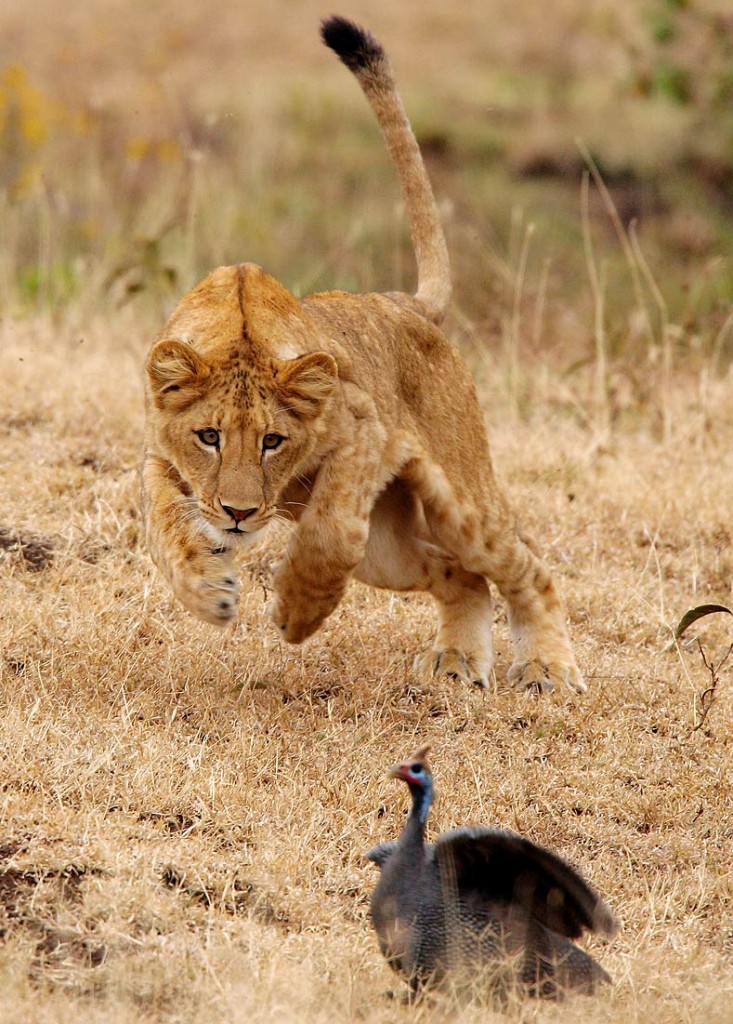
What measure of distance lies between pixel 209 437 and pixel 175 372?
0.21 meters

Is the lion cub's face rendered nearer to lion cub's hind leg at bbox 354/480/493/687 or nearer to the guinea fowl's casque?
lion cub's hind leg at bbox 354/480/493/687

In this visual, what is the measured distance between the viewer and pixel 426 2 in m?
27.0

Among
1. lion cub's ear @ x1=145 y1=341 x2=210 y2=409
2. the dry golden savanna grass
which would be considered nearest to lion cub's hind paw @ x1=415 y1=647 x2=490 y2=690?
the dry golden savanna grass

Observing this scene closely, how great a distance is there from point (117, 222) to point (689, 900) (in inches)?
354

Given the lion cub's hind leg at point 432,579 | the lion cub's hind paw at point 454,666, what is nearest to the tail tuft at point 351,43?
the lion cub's hind leg at point 432,579

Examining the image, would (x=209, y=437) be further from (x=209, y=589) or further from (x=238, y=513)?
(x=209, y=589)

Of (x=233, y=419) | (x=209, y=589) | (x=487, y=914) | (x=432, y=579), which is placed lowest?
(x=487, y=914)

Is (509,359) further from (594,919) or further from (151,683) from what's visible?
(594,919)

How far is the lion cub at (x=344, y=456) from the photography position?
4742mm

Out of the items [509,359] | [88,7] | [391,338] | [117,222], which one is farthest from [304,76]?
[391,338]

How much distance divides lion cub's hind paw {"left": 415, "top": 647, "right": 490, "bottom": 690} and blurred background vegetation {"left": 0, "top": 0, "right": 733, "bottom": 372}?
A: 312cm

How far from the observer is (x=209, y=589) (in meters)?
4.66

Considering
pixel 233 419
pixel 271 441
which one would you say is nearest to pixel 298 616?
pixel 271 441

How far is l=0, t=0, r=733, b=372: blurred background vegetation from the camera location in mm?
10211
